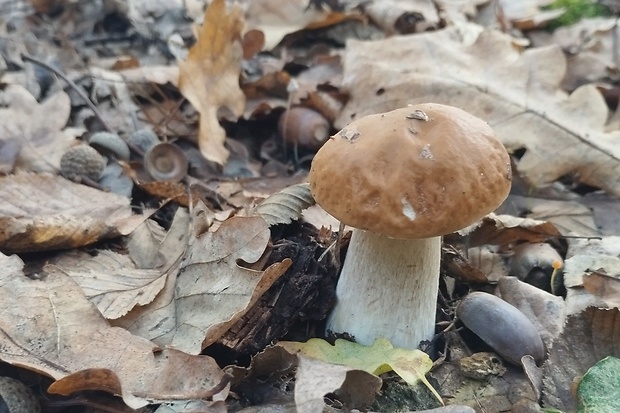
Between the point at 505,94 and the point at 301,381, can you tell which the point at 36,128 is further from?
the point at 505,94

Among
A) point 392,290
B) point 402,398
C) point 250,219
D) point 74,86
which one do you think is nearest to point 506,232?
point 392,290

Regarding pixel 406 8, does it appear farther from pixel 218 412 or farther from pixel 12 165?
pixel 218 412

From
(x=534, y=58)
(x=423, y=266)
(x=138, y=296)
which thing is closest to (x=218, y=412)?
(x=138, y=296)

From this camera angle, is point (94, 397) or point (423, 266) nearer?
point (94, 397)

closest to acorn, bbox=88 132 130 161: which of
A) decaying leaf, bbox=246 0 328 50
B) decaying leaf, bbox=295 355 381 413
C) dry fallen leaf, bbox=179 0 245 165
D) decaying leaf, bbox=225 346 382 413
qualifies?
dry fallen leaf, bbox=179 0 245 165

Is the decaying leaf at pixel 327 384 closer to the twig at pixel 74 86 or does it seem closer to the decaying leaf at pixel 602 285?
the decaying leaf at pixel 602 285

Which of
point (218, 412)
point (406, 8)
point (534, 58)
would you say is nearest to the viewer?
point (218, 412)
